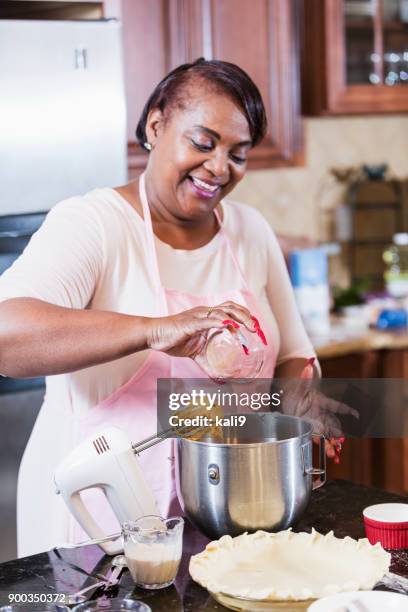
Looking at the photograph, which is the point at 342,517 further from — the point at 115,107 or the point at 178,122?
the point at 115,107

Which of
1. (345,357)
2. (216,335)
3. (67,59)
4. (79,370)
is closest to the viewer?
(216,335)

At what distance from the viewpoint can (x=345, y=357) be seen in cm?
322

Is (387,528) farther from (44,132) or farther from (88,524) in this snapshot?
(44,132)

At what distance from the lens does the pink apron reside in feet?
5.49

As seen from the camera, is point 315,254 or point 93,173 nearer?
point 93,173

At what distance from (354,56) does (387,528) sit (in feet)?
8.08

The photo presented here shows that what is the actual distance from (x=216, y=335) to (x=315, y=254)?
191 centimetres

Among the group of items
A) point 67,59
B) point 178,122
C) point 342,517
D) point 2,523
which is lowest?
point 2,523

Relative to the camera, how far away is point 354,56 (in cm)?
354

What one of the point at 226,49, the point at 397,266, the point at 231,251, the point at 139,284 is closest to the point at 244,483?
the point at 139,284

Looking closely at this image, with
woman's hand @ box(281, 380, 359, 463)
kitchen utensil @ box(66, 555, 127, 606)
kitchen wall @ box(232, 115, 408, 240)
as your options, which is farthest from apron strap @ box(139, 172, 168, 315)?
kitchen wall @ box(232, 115, 408, 240)

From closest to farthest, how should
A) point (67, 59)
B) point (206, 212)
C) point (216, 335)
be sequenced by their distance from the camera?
point (216, 335) < point (206, 212) < point (67, 59)

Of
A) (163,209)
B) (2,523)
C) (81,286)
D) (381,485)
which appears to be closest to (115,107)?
(163,209)

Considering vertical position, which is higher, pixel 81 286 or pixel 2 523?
pixel 81 286
